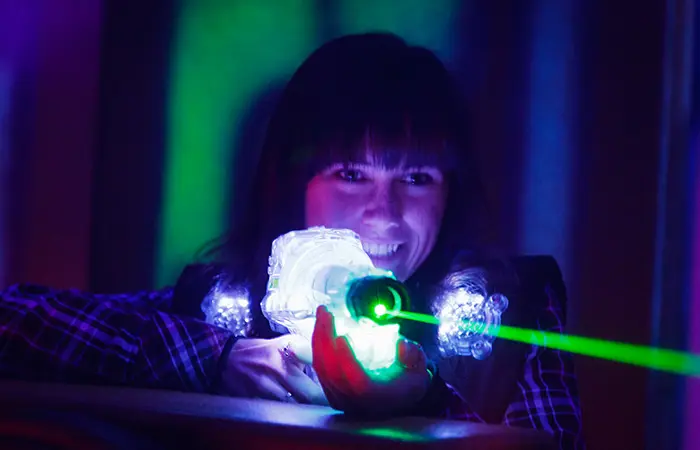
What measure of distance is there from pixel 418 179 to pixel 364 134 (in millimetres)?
127

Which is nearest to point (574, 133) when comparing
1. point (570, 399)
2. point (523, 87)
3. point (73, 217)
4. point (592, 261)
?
point (523, 87)

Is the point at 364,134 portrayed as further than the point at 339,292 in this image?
Yes

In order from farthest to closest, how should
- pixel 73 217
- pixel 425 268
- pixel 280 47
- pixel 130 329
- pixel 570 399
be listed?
pixel 73 217 < pixel 280 47 < pixel 425 268 < pixel 570 399 < pixel 130 329

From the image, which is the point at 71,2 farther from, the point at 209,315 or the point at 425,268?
the point at 425,268

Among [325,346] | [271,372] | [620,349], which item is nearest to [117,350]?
[271,372]

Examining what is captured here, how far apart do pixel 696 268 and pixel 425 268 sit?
19.3 inches

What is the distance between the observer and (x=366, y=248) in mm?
Answer: 1281

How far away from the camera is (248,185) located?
64.5 inches

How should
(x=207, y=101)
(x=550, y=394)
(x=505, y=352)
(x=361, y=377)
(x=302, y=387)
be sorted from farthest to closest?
1. (x=207, y=101)
2. (x=505, y=352)
3. (x=550, y=394)
4. (x=302, y=387)
5. (x=361, y=377)

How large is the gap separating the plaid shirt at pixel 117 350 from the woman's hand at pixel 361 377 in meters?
0.14

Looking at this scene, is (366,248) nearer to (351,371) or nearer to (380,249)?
(380,249)

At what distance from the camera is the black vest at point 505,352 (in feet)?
4.26

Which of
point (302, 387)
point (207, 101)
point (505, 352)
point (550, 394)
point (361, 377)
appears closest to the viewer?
point (361, 377)

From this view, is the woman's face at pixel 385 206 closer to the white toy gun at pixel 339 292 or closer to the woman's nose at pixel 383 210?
the woman's nose at pixel 383 210
